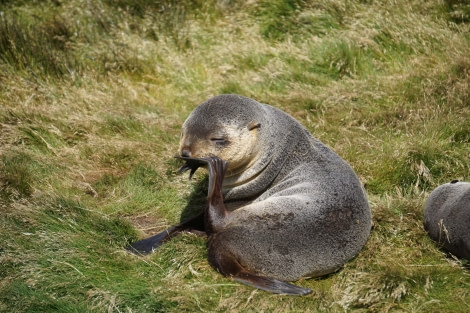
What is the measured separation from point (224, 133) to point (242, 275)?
95 cm

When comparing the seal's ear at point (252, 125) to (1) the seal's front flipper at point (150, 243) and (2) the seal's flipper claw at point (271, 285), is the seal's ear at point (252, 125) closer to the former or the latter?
(1) the seal's front flipper at point (150, 243)

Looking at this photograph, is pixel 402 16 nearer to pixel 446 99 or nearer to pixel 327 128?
pixel 446 99

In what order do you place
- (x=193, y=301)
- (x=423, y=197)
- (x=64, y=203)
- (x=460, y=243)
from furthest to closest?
1. (x=423, y=197)
2. (x=64, y=203)
3. (x=460, y=243)
4. (x=193, y=301)

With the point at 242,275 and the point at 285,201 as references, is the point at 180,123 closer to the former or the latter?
the point at 285,201

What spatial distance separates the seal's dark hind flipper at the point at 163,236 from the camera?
13.6ft

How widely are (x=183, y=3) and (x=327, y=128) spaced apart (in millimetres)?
2933

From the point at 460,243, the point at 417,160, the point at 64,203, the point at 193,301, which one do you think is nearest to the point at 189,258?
the point at 193,301

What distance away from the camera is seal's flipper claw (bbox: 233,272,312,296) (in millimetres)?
3539

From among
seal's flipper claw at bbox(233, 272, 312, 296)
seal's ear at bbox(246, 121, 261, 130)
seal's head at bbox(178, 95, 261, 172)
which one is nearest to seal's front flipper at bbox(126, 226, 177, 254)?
seal's head at bbox(178, 95, 261, 172)

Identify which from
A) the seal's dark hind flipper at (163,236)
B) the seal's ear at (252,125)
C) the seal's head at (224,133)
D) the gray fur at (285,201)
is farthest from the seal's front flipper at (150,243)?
the seal's ear at (252,125)

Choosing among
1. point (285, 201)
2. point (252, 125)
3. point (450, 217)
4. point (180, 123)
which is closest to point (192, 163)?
point (252, 125)

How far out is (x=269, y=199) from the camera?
3938mm

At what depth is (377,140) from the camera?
5.48m

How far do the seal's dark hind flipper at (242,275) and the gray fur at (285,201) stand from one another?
0.13 feet
